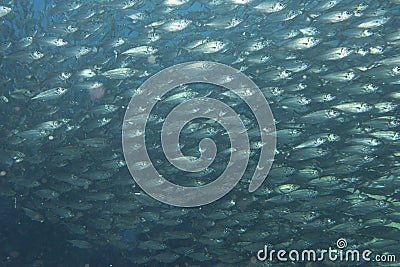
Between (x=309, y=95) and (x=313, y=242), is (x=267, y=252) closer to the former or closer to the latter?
(x=313, y=242)

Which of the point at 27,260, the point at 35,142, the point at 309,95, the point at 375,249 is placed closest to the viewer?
the point at 309,95

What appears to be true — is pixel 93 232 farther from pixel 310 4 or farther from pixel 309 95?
pixel 310 4

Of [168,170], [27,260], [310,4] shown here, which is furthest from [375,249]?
[27,260]

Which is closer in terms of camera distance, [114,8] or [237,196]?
[114,8]

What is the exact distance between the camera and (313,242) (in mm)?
8727

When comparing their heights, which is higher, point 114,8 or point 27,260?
point 114,8

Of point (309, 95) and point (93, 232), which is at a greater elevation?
point (309, 95)

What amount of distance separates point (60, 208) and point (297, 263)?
665 centimetres

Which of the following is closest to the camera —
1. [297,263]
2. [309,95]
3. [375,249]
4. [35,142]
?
[309,95]

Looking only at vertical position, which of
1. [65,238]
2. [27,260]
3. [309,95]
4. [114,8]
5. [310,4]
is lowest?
[27,260]

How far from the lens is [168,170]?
9.00 m

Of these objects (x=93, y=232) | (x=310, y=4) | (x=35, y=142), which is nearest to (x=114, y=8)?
(x=35, y=142)

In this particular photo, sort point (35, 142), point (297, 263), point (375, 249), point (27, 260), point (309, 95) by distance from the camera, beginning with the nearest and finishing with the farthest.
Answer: point (309, 95) < point (375, 249) < point (35, 142) < point (297, 263) < point (27, 260)

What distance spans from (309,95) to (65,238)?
9.28 meters
